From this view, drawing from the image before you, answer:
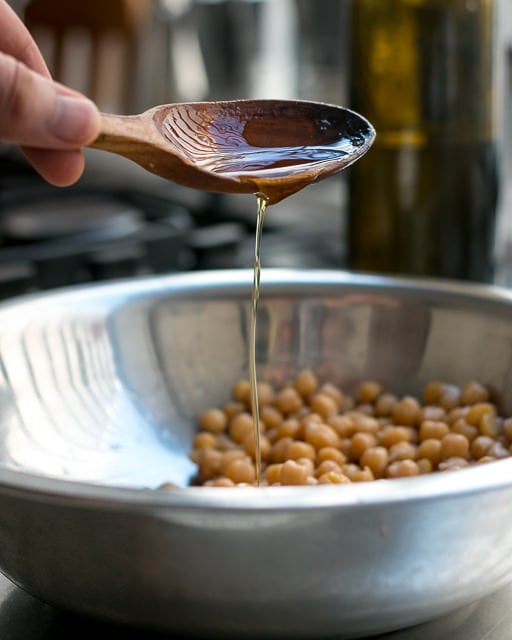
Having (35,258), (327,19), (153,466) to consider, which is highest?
(327,19)

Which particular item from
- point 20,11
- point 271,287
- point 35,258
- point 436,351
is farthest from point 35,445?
point 20,11

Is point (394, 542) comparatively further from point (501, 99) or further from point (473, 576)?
point (501, 99)

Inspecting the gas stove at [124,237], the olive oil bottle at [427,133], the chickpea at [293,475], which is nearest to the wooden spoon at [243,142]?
the chickpea at [293,475]

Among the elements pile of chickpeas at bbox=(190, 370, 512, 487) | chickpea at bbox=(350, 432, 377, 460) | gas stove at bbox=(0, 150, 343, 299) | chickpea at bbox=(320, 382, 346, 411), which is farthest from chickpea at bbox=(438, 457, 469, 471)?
gas stove at bbox=(0, 150, 343, 299)

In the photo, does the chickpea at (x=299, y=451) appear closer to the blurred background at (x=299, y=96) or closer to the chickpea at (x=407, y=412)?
the chickpea at (x=407, y=412)

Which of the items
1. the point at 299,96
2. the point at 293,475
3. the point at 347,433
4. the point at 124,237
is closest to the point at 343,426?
the point at 347,433
